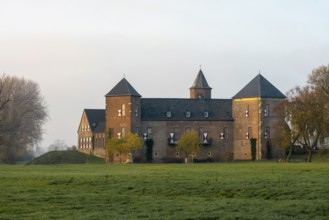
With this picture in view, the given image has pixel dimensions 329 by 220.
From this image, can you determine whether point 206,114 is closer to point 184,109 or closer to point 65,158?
point 184,109

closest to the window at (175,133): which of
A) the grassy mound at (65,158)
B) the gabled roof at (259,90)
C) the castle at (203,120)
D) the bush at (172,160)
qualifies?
the castle at (203,120)

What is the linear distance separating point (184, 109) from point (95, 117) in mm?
15420

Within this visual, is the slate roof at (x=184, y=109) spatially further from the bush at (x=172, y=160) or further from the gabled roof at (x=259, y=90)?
the bush at (x=172, y=160)

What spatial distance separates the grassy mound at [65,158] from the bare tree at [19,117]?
3057mm

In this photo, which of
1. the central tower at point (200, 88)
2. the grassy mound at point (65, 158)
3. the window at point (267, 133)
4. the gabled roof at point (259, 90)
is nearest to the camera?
the grassy mound at point (65, 158)

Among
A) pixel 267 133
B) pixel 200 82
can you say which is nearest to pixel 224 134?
pixel 267 133

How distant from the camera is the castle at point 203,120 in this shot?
9319 centimetres

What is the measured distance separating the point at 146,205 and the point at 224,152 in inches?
2877

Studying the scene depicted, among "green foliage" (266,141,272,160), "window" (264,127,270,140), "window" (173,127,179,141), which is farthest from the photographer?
"window" (173,127,179,141)

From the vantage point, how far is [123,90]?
309 feet

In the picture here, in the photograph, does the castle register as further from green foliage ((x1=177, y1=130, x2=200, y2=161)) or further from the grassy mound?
green foliage ((x1=177, y1=130, x2=200, y2=161))

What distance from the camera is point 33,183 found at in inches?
1358

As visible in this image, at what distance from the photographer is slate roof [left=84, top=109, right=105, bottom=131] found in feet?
342

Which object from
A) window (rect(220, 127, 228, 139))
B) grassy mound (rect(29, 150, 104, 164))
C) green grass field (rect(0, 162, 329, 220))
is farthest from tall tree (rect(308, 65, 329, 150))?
green grass field (rect(0, 162, 329, 220))
